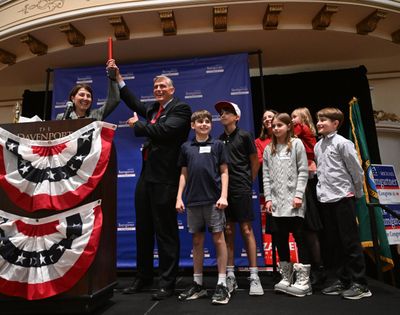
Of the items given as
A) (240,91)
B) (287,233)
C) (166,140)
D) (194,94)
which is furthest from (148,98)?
(287,233)

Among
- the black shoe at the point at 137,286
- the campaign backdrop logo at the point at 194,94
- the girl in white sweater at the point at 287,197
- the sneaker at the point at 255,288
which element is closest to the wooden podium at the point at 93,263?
the black shoe at the point at 137,286

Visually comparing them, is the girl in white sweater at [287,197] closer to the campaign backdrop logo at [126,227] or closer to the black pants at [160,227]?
the black pants at [160,227]

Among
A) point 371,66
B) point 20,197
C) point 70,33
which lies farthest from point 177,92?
point 371,66

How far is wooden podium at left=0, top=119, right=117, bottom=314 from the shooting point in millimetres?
1722

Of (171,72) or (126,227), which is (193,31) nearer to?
(171,72)

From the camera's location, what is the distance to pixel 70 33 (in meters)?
3.56

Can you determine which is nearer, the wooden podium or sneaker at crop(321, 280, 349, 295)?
the wooden podium

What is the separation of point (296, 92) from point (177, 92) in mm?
1731

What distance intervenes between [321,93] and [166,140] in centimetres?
291

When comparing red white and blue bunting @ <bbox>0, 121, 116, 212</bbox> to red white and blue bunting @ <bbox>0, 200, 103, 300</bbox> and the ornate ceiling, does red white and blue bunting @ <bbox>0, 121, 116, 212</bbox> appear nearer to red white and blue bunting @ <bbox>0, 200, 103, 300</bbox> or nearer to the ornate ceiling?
red white and blue bunting @ <bbox>0, 200, 103, 300</bbox>

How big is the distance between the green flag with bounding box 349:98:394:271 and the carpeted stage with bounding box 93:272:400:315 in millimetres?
1118

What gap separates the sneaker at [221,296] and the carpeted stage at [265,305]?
0.11 ft

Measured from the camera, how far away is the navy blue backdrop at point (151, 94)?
364 cm

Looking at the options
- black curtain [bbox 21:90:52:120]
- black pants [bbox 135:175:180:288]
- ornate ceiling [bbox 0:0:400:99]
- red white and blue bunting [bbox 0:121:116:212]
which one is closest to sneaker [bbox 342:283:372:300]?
black pants [bbox 135:175:180:288]
